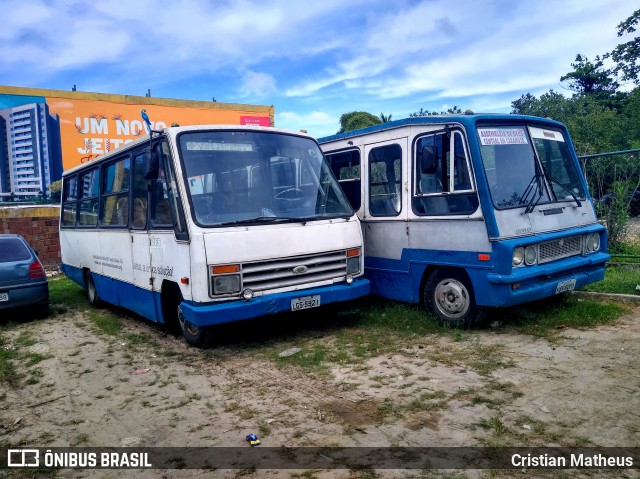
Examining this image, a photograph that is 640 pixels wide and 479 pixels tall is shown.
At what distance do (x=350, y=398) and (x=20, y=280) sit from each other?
6.63 meters

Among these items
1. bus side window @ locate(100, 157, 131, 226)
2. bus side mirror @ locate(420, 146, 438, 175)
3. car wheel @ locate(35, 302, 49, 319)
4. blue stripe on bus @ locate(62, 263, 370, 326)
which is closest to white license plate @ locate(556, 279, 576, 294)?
bus side mirror @ locate(420, 146, 438, 175)

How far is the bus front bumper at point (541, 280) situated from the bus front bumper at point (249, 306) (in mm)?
1816

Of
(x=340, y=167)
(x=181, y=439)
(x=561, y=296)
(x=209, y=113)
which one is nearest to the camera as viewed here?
(x=181, y=439)

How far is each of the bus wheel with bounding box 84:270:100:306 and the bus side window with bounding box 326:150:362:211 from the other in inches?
202

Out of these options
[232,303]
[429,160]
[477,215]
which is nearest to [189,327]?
[232,303]

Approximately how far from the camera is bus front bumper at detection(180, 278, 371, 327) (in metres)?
5.70

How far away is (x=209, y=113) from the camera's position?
26156 millimetres

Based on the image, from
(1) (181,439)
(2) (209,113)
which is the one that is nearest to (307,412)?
(1) (181,439)

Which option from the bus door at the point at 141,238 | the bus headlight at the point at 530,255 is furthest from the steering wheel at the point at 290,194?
the bus headlight at the point at 530,255

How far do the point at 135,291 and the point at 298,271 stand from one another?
2.84 m

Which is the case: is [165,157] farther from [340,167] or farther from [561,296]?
[561,296]

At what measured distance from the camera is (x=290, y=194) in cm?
662

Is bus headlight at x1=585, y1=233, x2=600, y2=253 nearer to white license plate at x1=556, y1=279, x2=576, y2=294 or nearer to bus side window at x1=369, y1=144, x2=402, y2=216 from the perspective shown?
white license plate at x1=556, y1=279, x2=576, y2=294

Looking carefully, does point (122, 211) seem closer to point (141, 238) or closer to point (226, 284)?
point (141, 238)
